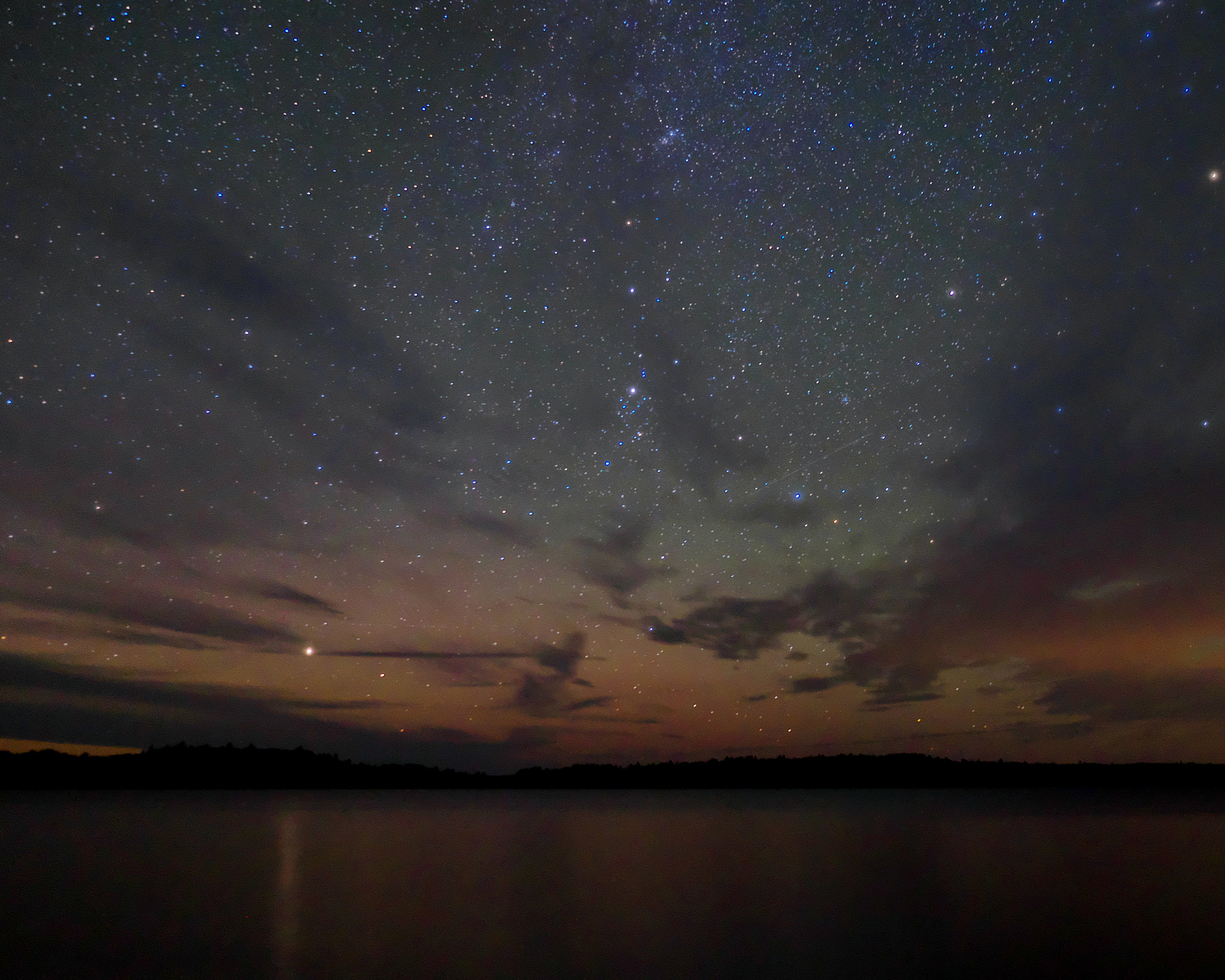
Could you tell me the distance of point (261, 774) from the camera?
11112 centimetres

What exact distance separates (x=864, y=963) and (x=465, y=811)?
199 ft

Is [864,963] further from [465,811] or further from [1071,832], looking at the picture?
[465,811]

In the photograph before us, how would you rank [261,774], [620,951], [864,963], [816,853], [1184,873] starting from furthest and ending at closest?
[261,774], [816,853], [1184,873], [620,951], [864,963]

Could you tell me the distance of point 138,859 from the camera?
2209 centimetres

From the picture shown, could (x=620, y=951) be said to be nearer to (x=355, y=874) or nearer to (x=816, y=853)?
(x=355, y=874)

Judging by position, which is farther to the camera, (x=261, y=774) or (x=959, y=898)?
(x=261, y=774)

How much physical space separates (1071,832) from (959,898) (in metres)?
22.7

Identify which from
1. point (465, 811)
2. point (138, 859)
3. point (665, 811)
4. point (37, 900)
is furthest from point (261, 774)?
point (37, 900)

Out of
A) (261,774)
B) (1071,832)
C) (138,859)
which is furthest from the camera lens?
(261,774)

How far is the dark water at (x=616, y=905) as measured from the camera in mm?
9961

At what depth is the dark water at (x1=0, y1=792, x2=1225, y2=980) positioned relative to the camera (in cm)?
996

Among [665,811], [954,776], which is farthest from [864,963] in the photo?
[954,776]

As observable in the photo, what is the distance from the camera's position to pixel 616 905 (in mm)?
14930

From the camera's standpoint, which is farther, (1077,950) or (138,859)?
(138,859)
